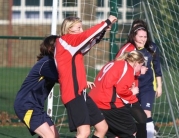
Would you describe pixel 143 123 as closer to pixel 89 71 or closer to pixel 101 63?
pixel 89 71

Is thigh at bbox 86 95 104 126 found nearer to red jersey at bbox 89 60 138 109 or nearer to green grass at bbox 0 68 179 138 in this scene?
red jersey at bbox 89 60 138 109

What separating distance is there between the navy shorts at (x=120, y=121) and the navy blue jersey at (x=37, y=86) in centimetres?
99

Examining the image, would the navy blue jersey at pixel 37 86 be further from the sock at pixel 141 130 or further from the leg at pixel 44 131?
the sock at pixel 141 130

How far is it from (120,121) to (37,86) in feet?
A: 4.18

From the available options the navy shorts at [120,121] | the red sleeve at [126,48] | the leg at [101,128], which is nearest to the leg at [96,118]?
the leg at [101,128]

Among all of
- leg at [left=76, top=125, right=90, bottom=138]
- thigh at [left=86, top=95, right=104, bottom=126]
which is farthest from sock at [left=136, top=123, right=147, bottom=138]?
leg at [left=76, top=125, right=90, bottom=138]

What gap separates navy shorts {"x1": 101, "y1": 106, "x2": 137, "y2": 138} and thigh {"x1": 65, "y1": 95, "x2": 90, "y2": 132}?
0.81m

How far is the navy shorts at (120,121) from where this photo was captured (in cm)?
815

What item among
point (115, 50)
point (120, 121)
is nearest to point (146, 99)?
point (120, 121)

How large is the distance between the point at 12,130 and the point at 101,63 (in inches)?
121

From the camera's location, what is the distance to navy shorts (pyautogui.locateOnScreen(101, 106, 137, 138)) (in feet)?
26.7

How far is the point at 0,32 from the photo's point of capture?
701 inches

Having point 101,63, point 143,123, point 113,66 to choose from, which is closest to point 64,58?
point 113,66

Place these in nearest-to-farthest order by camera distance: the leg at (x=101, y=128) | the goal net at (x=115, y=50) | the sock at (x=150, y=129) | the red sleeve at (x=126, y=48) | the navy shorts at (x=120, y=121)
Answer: the leg at (x=101, y=128) → the navy shorts at (x=120, y=121) → the red sleeve at (x=126, y=48) → the sock at (x=150, y=129) → the goal net at (x=115, y=50)
